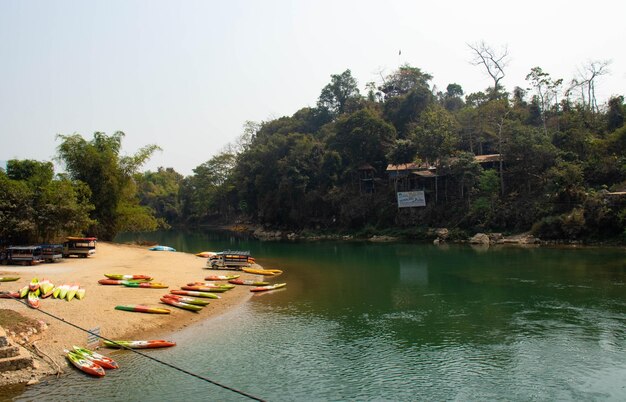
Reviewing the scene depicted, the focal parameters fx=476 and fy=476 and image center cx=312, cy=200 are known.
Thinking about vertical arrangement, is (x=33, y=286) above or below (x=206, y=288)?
above

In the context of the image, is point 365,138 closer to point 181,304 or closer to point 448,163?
point 448,163

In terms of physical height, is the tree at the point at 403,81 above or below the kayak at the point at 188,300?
above

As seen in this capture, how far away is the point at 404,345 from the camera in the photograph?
18359 mm

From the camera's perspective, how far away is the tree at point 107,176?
145 feet

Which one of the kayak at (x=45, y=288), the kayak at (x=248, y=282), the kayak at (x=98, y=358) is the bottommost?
the kayak at (x=98, y=358)

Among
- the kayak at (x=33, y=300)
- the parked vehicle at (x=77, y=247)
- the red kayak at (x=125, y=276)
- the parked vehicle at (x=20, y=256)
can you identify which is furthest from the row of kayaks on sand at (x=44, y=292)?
the parked vehicle at (x=77, y=247)

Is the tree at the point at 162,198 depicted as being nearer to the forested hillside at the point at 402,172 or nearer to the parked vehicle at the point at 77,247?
the forested hillside at the point at 402,172

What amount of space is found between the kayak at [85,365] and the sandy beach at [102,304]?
0.30 meters

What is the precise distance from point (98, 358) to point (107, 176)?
32.8m

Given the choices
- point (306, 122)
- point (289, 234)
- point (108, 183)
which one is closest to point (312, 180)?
point (289, 234)

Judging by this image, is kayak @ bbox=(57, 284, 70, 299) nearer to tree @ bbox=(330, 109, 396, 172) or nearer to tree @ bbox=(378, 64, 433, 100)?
tree @ bbox=(330, 109, 396, 172)

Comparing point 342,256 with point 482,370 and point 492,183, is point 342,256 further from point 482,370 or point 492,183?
point 482,370

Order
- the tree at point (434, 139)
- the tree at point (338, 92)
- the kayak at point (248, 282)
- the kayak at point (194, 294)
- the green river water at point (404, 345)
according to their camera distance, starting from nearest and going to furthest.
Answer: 1. the green river water at point (404, 345)
2. the kayak at point (194, 294)
3. the kayak at point (248, 282)
4. the tree at point (434, 139)
5. the tree at point (338, 92)

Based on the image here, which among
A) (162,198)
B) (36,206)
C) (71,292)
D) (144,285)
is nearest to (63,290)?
(71,292)
